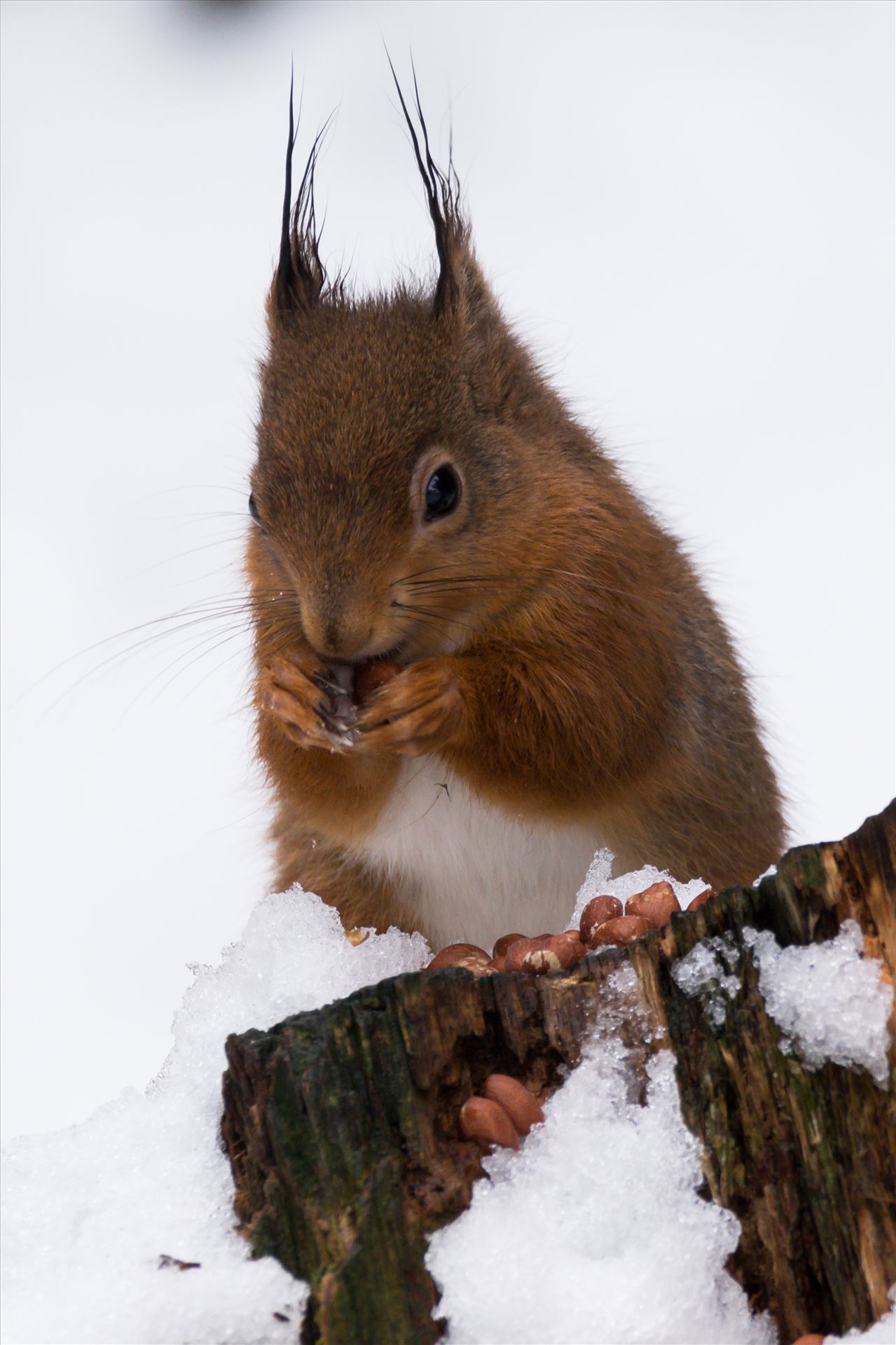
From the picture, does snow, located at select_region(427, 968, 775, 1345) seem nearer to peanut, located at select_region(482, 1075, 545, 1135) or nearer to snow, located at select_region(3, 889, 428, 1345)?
peanut, located at select_region(482, 1075, 545, 1135)

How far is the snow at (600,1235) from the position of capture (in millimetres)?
1125

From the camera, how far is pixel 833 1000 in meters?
1.20

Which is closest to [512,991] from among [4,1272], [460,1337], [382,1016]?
[382,1016]

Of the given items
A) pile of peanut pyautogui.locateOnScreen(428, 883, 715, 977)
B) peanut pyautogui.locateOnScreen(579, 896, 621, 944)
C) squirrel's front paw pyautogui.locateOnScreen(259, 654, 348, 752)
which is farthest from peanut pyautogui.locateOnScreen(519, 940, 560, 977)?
squirrel's front paw pyautogui.locateOnScreen(259, 654, 348, 752)

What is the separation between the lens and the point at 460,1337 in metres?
1.13

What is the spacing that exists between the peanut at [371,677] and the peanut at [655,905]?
0.38 m

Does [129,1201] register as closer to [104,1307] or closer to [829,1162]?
[104,1307]

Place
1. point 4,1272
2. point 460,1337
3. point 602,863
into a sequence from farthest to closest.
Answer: point 602,863 < point 4,1272 < point 460,1337

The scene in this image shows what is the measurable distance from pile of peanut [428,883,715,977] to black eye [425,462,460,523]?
19.8 inches

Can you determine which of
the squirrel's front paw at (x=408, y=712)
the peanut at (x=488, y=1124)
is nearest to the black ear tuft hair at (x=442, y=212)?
the squirrel's front paw at (x=408, y=712)

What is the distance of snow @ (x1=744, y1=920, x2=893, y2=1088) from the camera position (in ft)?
3.90

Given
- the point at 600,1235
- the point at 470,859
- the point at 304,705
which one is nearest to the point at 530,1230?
the point at 600,1235

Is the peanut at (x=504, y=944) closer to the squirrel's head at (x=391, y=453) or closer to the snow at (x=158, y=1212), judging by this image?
Result: the snow at (x=158, y=1212)

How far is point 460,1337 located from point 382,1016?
0.26 metres
